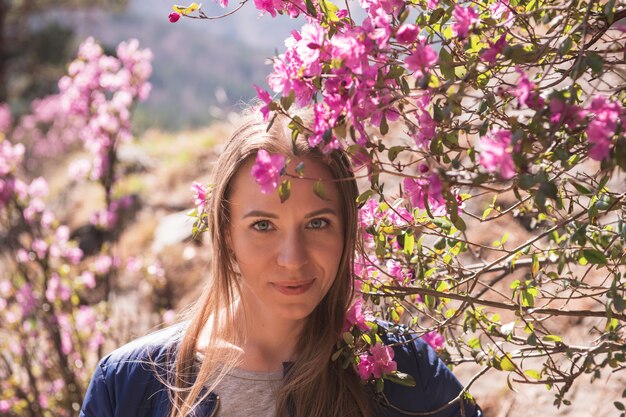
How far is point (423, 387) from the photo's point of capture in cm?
188

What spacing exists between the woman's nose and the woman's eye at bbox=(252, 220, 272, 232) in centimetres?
6

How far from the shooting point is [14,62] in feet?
45.8

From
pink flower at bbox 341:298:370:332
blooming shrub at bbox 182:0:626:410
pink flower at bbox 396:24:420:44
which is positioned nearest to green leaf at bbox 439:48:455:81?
blooming shrub at bbox 182:0:626:410

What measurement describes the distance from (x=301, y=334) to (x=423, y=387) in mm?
326

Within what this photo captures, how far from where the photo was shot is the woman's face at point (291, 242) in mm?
1658

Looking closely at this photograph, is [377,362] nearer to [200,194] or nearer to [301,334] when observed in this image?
[301,334]

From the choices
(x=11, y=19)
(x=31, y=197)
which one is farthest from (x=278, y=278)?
(x=11, y=19)

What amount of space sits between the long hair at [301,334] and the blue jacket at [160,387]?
0.06 meters

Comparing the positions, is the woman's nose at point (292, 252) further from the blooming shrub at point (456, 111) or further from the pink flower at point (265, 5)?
the pink flower at point (265, 5)

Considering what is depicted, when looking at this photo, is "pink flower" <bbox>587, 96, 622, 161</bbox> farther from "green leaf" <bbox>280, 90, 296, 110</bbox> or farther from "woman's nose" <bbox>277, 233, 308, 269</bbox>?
"woman's nose" <bbox>277, 233, 308, 269</bbox>

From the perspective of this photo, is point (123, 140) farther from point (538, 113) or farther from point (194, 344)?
point (538, 113)

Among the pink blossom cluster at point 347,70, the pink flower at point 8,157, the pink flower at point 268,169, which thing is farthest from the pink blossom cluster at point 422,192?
the pink flower at point 8,157

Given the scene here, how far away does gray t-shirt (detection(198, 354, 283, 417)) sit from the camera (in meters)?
1.82

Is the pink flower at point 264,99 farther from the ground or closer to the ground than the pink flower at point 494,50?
closer to the ground
